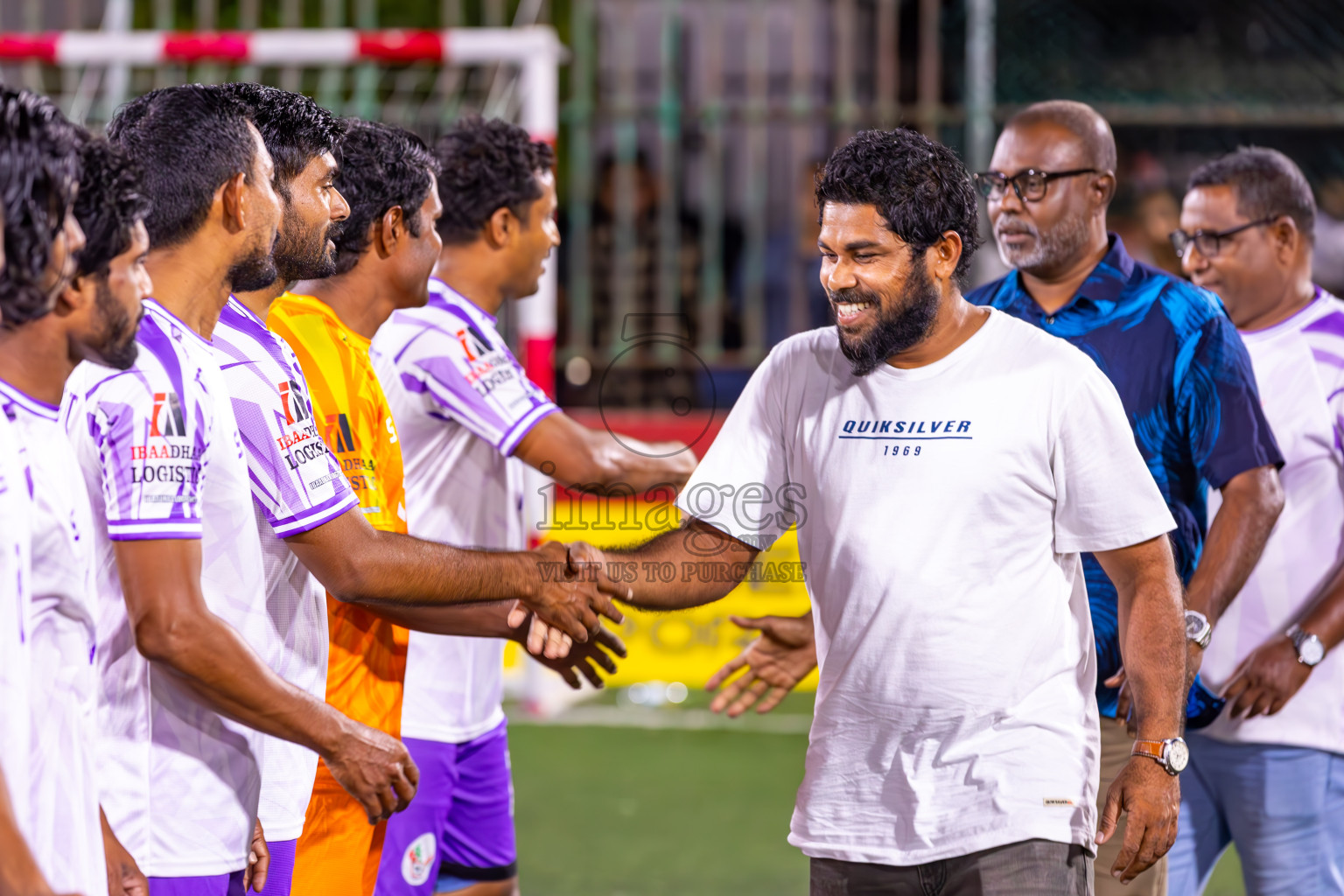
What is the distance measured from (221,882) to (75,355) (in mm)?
993

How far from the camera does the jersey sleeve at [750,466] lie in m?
2.87

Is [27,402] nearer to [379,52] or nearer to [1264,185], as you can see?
[1264,185]

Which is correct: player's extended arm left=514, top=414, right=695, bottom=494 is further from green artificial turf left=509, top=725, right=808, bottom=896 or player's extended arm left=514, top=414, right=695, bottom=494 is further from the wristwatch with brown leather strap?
green artificial turf left=509, top=725, right=808, bottom=896

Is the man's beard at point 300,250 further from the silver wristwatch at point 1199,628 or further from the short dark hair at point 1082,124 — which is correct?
the silver wristwatch at point 1199,628

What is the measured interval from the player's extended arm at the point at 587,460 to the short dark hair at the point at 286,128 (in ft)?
3.32

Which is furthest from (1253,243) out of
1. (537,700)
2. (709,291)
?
(709,291)

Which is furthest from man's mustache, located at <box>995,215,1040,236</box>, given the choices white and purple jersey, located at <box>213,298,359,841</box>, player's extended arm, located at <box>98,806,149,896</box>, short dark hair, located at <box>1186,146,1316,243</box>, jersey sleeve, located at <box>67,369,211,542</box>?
player's extended arm, located at <box>98,806,149,896</box>

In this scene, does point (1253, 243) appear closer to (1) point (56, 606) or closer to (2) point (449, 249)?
(2) point (449, 249)

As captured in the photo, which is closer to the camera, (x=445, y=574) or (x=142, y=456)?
(x=142, y=456)

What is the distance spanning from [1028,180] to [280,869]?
2419mm

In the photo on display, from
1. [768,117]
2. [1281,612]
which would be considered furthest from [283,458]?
[768,117]

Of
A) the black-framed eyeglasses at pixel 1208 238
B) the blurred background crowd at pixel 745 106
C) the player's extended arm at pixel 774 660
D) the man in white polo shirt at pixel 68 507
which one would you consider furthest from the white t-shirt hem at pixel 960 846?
the blurred background crowd at pixel 745 106

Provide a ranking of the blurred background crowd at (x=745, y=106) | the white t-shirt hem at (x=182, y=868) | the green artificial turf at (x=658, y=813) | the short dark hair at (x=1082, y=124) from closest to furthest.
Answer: the white t-shirt hem at (x=182, y=868)
the short dark hair at (x=1082, y=124)
the green artificial turf at (x=658, y=813)
the blurred background crowd at (x=745, y=106)

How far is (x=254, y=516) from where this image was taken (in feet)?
8.46
